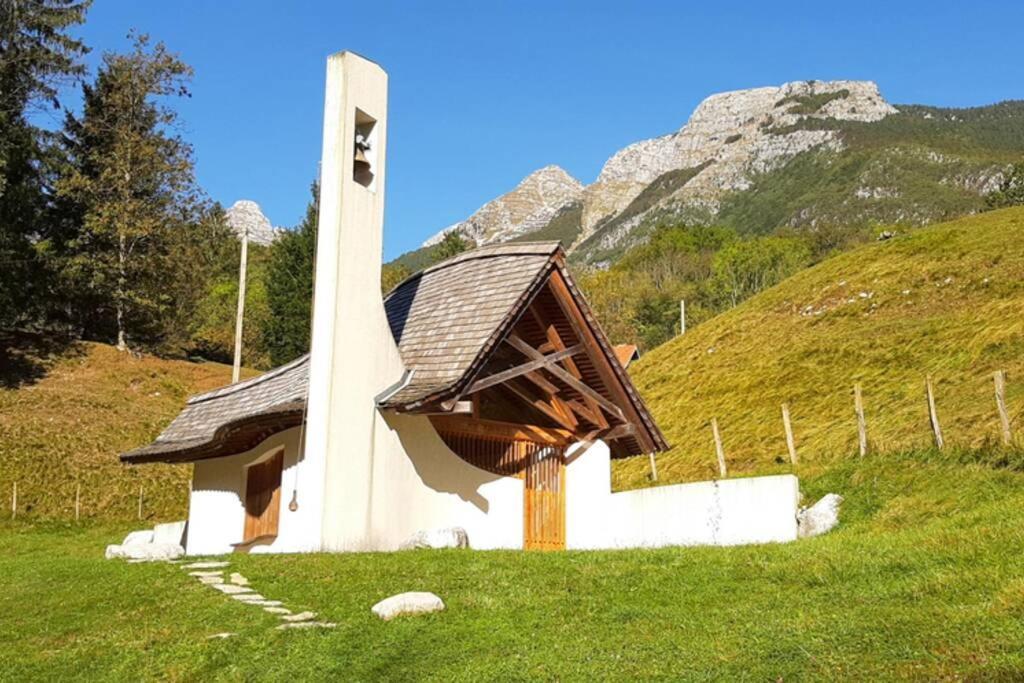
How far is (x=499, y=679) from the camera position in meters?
7.16

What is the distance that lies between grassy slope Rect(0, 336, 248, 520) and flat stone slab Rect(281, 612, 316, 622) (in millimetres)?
25560

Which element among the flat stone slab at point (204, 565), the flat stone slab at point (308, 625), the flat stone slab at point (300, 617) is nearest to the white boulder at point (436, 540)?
the flat stone slab at point (204, 565)

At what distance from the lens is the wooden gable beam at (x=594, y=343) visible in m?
17.7

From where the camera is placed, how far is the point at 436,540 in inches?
595

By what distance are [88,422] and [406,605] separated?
32860 mm

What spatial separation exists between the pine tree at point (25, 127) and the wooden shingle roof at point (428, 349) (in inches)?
888

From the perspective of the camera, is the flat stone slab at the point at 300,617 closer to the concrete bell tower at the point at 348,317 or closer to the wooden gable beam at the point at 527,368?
the concrete bell tower at the point at 348,317

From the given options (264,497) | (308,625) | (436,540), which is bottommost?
(308,625)

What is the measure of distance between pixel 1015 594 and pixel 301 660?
5.68 m

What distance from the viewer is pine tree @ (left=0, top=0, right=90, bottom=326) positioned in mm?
38000

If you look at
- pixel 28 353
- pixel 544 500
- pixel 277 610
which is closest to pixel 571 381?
pixel 544 500

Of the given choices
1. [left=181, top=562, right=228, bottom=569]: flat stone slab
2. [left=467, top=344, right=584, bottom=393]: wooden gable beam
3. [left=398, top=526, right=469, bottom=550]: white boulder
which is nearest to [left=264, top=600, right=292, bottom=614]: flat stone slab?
[left=181, top=562, right=228, bottom=569]: flat stone slab

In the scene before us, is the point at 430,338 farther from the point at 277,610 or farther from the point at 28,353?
the point at 28,353

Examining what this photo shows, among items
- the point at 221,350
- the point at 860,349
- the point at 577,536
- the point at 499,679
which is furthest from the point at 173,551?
the point at 221,350
